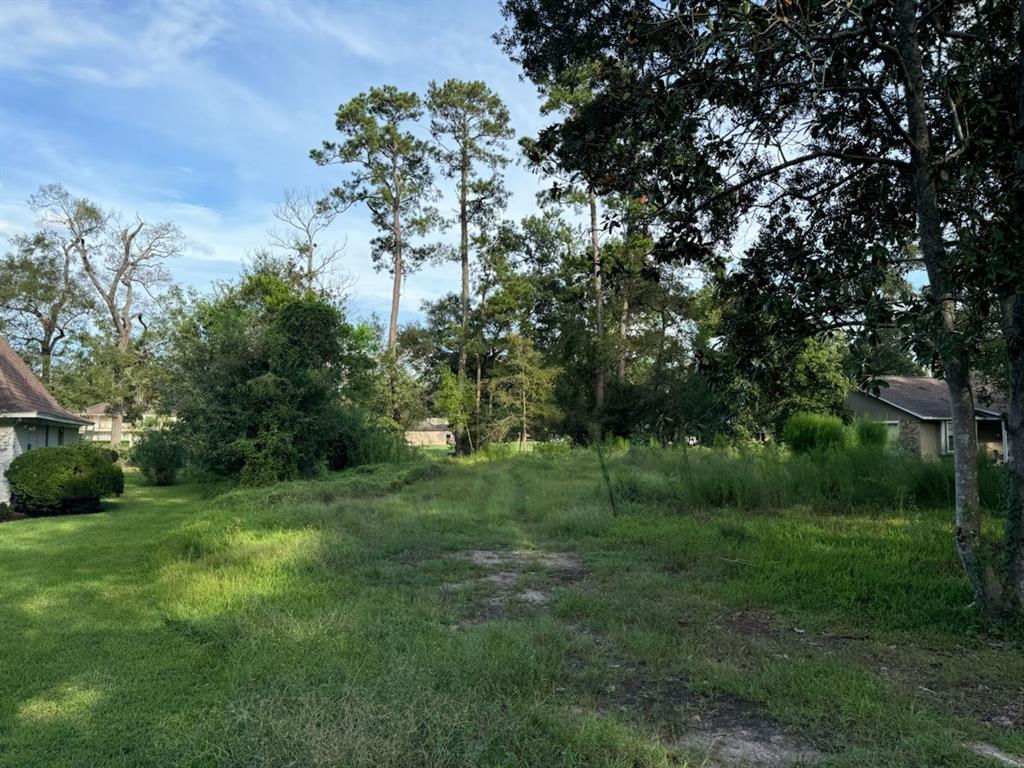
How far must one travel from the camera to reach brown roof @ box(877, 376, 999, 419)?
940 inches

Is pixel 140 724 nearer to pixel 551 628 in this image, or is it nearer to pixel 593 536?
pixel 551 628

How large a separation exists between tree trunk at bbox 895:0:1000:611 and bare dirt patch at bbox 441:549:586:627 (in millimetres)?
3298

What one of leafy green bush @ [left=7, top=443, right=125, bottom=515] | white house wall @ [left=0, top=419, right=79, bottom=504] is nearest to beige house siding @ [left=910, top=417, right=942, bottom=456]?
leafy green bush @ [left=7, top=443, right=125, bottom=515]

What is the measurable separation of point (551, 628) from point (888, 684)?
2.11 metres

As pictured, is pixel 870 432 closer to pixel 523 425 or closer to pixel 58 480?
pixel 523 425

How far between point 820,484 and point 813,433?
4.45 meters

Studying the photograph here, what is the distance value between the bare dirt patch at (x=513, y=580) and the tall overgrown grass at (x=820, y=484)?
3805 mm

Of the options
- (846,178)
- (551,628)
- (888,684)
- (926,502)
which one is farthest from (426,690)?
(926,502)

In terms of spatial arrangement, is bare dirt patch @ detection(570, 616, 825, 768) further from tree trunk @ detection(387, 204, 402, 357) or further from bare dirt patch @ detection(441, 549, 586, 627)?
tree trunk @ detection(387, 204, 402, 357)

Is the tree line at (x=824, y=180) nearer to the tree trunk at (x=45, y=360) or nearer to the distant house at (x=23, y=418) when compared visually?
the distant house at (x=23, y=418)

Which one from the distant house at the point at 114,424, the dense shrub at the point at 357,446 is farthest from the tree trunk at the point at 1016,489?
the distant house at the point at 114,424

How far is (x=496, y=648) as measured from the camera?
4.22m

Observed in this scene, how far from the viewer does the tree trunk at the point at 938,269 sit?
479cm

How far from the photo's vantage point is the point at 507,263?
3241cm
